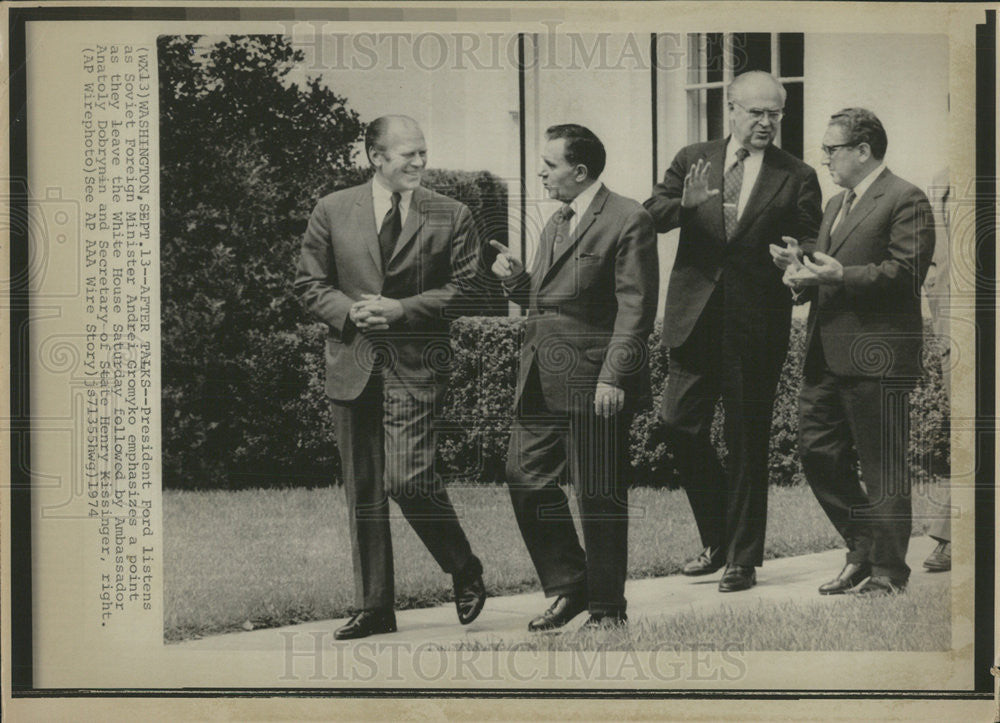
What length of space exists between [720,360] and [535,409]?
3.69ft

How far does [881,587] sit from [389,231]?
355cm

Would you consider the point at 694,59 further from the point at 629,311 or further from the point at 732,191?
the point at 629,311

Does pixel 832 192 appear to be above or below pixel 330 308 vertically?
above

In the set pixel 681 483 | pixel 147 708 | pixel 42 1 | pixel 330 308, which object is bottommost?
pixel 147 708

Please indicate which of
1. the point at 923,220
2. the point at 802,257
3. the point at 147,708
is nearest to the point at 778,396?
the point at 802,257

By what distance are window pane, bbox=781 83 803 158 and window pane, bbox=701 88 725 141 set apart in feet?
1.20

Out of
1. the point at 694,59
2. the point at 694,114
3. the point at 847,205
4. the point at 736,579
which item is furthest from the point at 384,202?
the point at 736,579

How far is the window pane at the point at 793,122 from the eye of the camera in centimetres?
684

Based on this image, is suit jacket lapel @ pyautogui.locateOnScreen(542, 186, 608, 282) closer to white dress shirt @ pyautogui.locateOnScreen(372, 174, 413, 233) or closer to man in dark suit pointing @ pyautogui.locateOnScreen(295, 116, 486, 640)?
man in dark suit pointing @ pyautogui.locateOnScreen(295, 116, 486, 640)

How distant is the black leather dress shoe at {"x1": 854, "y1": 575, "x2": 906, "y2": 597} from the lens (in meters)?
6.87

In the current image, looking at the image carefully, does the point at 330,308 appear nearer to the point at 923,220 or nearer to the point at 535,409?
the point at 535,409

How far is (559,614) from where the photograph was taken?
22.1ft

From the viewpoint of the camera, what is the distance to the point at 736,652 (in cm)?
682

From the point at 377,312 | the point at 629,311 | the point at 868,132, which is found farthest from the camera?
the point at 868,132
